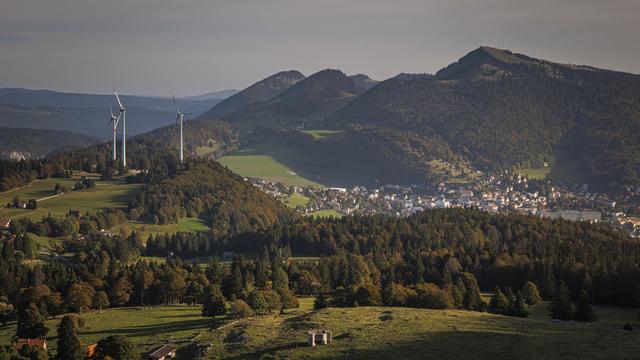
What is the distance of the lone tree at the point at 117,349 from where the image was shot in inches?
2714

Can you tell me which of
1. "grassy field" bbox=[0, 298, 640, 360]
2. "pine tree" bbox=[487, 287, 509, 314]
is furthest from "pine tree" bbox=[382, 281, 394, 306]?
"pine tree" bbox=[487, 287, 509, 314]

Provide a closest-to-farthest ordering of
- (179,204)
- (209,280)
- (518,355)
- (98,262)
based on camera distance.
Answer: (518,355), (209,280), (98,262), (179,204)

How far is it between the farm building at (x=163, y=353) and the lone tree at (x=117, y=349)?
161 cm

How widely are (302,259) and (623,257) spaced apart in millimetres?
53487

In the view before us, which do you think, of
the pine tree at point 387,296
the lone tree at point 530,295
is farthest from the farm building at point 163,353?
the lone tree at point 530,295

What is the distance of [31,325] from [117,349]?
19.1 metres

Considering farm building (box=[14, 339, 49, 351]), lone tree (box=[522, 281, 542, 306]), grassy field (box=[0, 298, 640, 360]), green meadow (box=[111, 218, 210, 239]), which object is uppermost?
grassy field (box=[0, 298, 640, 360])

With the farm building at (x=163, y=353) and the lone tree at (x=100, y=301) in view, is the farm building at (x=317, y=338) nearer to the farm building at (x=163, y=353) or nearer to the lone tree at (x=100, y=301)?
the farm building at (x=163, y=353)

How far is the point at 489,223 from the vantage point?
16438 centimetres

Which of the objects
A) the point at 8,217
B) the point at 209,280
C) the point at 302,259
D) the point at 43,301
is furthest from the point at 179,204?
the point at 43,301

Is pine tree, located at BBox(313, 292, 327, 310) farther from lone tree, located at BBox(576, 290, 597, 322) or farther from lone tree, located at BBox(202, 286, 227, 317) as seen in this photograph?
lone tree, located at BBox(576, 290, 597, 322)

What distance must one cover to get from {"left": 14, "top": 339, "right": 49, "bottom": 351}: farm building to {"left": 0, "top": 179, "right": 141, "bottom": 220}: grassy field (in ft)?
299

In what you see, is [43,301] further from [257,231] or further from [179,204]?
[179,204]

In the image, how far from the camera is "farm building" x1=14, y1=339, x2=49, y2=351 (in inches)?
2980
